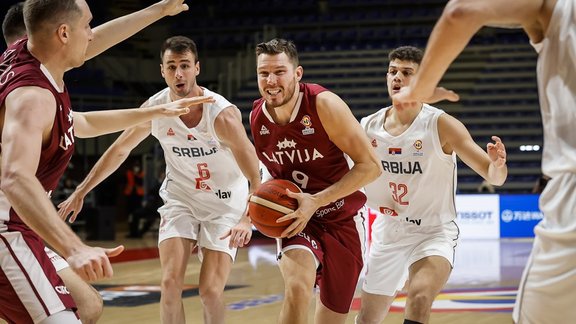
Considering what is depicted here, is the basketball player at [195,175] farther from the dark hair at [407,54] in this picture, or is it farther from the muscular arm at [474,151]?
the muscular arm at [474,151]

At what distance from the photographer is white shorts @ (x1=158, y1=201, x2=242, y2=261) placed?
227 inches

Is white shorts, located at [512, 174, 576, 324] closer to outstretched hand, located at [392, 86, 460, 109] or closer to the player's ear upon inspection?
outstretched hand, located at [392, 86, 460, 109]

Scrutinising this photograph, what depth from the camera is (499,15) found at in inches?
104

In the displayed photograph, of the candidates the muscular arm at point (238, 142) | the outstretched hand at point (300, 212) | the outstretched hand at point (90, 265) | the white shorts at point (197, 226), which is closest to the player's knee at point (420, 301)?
the outstretched hand at point (300, 212)

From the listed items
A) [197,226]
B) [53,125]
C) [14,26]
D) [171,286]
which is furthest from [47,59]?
[197,226]

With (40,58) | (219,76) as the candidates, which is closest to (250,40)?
(219,76)

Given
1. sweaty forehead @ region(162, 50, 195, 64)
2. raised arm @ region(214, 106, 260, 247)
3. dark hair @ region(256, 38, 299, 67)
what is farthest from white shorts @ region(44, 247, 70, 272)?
sweaty forehead @ region(162, 50, 195, 64)

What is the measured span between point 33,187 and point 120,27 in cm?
192

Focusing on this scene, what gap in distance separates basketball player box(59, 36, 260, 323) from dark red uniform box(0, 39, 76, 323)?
209cm

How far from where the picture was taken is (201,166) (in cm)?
594

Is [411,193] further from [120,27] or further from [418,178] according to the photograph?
[120,27]

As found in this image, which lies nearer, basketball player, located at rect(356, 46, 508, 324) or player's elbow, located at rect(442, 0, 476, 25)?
player's elbow, located at rect(442, 0, 476, 25)

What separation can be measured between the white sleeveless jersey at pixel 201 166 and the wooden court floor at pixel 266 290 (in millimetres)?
1783

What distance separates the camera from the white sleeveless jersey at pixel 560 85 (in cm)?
262
